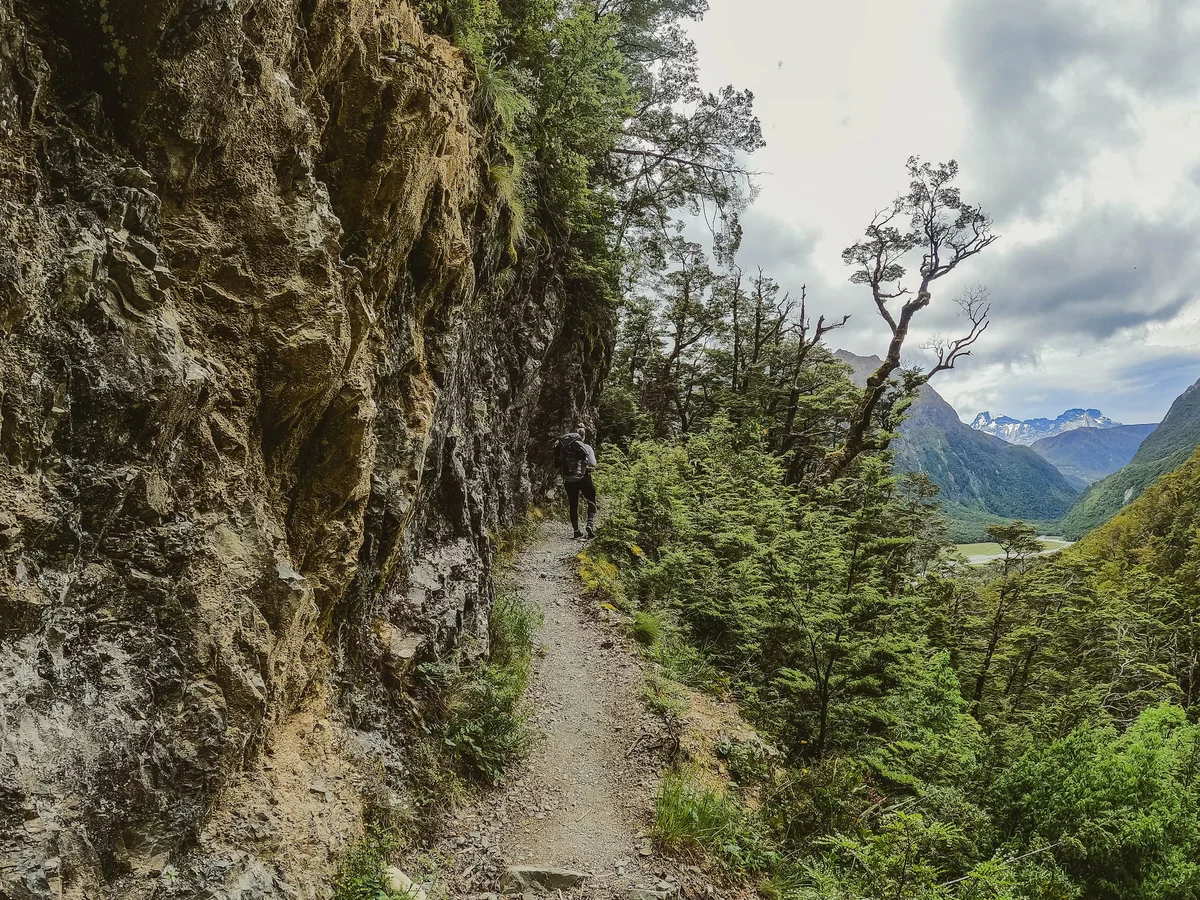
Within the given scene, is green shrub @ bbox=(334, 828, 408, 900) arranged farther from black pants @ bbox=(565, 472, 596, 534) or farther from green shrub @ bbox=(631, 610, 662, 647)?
black pants @ bbox=(565, 472, 596, 534)

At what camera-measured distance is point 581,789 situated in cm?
624

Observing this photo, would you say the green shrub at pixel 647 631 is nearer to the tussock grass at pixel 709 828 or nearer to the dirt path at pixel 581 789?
the dirt path at pixel 581 789

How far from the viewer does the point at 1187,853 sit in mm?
7020

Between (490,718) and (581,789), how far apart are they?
1.31 meters

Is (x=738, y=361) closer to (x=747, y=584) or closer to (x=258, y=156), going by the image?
(x=747, y=584)

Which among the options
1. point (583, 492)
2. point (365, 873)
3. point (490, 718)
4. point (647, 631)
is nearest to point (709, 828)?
point (490, 718)

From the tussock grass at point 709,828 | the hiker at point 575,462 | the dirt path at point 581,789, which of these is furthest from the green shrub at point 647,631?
the hiker at point 575,462

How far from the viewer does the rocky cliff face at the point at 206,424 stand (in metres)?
2.49

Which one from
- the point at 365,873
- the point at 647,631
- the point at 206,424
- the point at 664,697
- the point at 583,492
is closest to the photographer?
the point at 206,424

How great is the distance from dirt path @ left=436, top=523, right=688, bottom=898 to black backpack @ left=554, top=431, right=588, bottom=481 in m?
3.66

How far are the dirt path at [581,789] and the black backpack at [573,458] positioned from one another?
144 inches

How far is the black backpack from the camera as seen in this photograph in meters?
12.3

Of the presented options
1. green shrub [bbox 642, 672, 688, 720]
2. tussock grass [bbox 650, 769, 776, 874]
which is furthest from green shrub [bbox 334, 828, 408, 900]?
green shrub [bbox 642, 672, 688, 720]

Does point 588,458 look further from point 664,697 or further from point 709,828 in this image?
point 709,828
